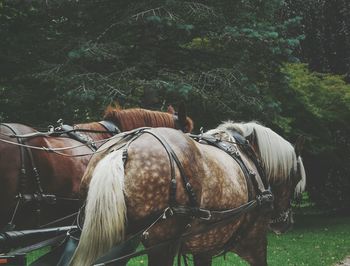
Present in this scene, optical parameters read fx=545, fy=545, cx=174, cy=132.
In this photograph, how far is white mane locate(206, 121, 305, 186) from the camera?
18.0 feet

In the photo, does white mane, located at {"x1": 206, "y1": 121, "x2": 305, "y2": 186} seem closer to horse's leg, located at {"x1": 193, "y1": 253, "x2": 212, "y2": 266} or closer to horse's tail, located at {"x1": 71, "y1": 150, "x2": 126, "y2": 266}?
horse's leg, located at {"x1": 193, "y1": 253, "x2": 212, "y2": 266}

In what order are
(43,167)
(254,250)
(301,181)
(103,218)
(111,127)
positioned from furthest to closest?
(111,127) < (301,181) < (43,167) < (254,250) < (103,218)

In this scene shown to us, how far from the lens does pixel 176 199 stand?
156 inches

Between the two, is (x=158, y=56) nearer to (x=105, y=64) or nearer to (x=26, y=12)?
(x=105, y=64)

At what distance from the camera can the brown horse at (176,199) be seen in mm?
3756

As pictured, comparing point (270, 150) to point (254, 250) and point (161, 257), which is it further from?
point (161, 257)

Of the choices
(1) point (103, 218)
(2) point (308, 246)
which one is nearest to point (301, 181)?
(1) point (103, 218)

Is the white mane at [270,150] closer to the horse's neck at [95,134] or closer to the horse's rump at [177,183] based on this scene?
the horse's rump at [177,183]

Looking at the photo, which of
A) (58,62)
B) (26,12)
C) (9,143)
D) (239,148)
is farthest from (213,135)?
(26,12)

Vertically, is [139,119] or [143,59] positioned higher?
[143,59]

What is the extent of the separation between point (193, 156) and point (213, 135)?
49.1 inches

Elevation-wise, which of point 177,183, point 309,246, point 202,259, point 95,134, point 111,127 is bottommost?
point 309,246

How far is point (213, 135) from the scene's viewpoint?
5.42 meters

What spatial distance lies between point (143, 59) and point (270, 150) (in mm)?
6450
